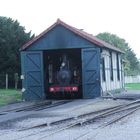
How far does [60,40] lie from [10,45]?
16.4m

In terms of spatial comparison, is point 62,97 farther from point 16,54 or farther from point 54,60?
point 16,54

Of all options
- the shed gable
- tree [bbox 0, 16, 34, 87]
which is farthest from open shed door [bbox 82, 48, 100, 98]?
A: tree [bbox 0, 16, 34, 87]

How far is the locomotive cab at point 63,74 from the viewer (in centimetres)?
3831

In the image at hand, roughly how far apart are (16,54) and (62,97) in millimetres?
14755

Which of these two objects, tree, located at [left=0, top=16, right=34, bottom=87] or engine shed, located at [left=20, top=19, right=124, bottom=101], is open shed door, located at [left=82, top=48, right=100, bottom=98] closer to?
engine shed, located at [left=20, top=19, right=124, bottom=101]

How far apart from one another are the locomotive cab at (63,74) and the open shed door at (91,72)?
0.82 m

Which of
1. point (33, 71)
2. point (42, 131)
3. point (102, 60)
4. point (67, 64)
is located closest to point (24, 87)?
point (33, 71)

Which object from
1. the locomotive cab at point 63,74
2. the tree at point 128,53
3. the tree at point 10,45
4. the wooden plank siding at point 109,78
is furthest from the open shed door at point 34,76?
the tree at point 128,53

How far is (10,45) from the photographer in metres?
53.4

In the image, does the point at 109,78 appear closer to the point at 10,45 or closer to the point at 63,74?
the point at 63,74

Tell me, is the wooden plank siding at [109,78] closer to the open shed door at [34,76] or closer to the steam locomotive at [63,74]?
the steam locomotive at [63,74]

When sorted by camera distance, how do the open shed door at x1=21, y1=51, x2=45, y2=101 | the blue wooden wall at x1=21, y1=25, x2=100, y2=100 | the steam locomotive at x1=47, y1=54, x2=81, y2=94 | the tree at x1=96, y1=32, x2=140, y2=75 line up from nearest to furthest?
the blue wooden wall at x1=21, y1=25, x2=100, y2=100 < the steam locomotive at x1=47, y1=54, x2=81, y2=94 < the open shed door at x1=21, y1=51, x2=45, y2=101 < the tree at x1=96, y1=32, x2=140, y2=75

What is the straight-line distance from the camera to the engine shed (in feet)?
123

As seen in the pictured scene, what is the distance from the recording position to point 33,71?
38594 millimetres
